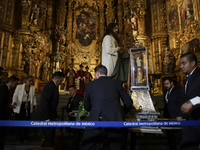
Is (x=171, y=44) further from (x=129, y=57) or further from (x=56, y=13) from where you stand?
(x=56, y=13)

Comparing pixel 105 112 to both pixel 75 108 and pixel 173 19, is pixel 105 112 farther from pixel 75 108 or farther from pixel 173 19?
pixel 173 19

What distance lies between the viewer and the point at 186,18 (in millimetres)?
9273

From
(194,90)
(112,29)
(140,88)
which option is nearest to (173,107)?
(140,88)

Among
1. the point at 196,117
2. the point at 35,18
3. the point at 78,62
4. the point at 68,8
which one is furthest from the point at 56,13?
the point at 196,117

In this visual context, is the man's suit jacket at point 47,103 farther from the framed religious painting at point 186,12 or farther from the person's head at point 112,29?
the framed religious painting at point 186,12

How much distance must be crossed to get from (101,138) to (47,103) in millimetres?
1337

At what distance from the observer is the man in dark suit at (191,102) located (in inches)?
84.7

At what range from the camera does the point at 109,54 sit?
406 centimetres

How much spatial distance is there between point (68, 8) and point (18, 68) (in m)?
7.90

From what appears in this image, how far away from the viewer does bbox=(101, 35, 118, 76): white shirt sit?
157 inches

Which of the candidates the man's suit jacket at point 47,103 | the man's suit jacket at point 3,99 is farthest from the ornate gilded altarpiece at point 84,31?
the man's suit jacket at point 3,99

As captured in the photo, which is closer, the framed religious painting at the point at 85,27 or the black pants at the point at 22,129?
the black pants at the point at 22,129

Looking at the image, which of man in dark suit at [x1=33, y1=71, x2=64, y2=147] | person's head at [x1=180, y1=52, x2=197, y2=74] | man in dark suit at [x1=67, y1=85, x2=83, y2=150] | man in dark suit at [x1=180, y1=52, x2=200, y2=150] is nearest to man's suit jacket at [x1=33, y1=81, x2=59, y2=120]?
man in dark suit at [x1=33, y1=71, x2=64, y2=147]

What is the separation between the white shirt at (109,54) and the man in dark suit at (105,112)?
1.62 meters
